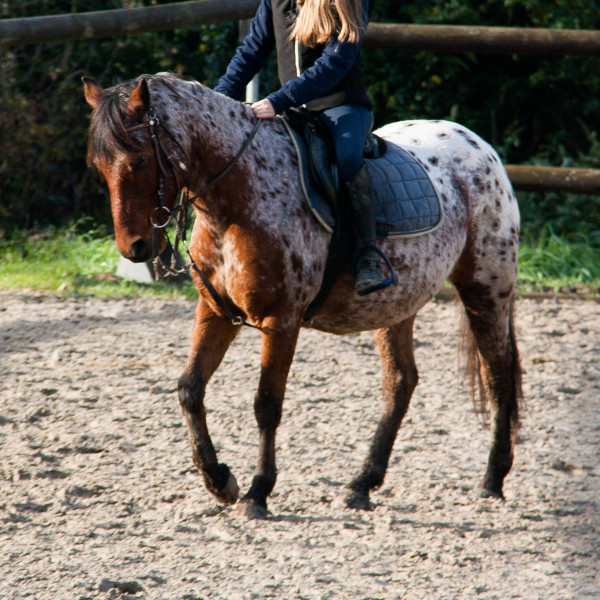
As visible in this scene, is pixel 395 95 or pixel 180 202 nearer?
pixel 180 202

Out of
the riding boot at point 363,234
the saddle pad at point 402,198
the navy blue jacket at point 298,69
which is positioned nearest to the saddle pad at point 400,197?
the saddle pad at point 402,198

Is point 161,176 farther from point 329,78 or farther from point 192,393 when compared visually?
point 192,393

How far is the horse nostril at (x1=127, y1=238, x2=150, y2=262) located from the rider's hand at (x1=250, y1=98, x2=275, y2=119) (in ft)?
2.45

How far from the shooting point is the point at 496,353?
4.29 metres

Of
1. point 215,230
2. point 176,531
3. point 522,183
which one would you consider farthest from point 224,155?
point 522,183

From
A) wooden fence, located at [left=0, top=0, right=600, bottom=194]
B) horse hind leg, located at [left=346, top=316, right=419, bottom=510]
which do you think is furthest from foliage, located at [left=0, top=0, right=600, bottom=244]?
horse hind leg, located at [left=346, top=316, right=419, bottom=510]

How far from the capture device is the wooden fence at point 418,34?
19.9 feet

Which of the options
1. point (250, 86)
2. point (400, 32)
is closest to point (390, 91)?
point (400, 32)

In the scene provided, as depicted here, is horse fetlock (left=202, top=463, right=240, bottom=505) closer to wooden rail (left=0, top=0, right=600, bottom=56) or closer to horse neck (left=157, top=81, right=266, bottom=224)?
horse neck (left=157, top=81, right=266, bottom=224)

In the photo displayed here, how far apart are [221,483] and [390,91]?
700 centimetres

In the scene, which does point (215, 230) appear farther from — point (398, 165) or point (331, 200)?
point (398, 165)

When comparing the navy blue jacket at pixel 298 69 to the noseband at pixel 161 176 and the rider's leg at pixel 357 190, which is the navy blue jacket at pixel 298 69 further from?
the noseband at pixel 161 176

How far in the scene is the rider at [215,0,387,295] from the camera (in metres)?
3.41

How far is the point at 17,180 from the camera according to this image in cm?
877
